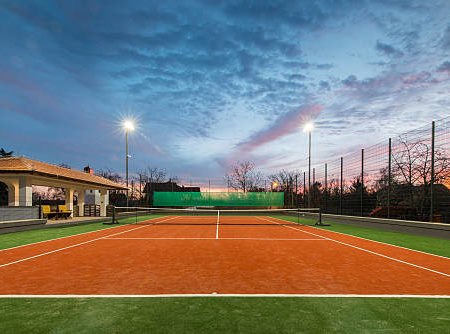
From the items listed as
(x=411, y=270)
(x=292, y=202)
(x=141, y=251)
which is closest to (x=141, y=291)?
Answer: (x=141, y=251)

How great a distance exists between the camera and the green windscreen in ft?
118

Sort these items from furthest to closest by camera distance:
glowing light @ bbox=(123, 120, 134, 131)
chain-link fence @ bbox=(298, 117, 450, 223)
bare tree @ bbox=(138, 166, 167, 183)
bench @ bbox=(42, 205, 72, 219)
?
bare tree @ bbox=(138, 166, 167, 183) < glowing light @ bbox=(123, 120, 134, 131) < bench @ bbox=(42, 205, 72, 219) < chain-link fence @ bbox=(298, 117, 450, 223)

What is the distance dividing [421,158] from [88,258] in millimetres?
17555

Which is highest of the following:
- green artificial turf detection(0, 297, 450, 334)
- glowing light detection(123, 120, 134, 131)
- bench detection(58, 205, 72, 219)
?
glowing light detection(123, 120, 134, 131)

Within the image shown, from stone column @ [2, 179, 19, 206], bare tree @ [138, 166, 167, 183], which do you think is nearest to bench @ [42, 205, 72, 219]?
stone column @ [2, 179, 19, 206]

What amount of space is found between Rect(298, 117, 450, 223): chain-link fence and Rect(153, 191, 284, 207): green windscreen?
1481 cm

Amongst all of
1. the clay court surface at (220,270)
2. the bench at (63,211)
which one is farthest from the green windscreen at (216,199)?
the clay court surface at (220,270)

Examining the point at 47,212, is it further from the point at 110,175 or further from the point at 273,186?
the point at 110,175

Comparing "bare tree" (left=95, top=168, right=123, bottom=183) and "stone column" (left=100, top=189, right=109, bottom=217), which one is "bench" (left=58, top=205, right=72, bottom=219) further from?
"bare tree" (left=95, top=168, right=123, bottom=183)

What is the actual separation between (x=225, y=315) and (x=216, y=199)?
32.6 m

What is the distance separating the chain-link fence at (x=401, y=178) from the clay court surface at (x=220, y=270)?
20.4ft

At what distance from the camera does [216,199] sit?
36.6 metres

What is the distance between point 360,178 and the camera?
19172 millimetres

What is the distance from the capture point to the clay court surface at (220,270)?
531cm
